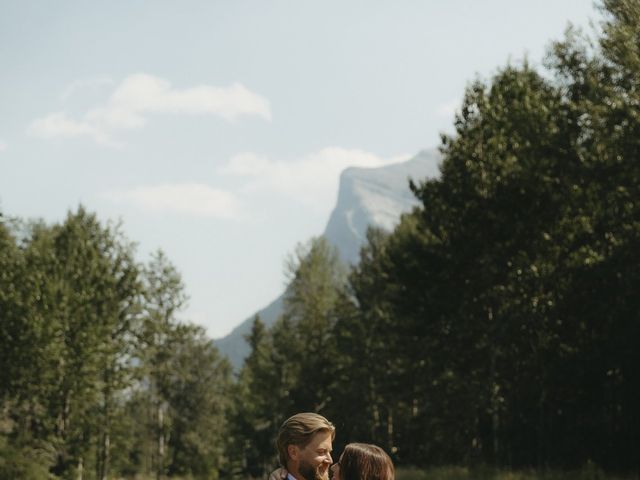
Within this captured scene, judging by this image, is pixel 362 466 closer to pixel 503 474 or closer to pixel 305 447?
pixel 305 447

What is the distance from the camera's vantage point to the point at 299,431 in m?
3.92

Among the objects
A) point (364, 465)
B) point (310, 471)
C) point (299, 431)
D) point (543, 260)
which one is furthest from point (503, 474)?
point (299, 431)

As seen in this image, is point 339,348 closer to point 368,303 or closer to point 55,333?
point 368,303

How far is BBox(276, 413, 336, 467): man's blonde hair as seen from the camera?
12.9 feet

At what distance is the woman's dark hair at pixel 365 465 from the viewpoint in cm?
401

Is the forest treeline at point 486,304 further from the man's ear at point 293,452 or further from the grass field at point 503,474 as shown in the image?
the man's ear at point 293,452

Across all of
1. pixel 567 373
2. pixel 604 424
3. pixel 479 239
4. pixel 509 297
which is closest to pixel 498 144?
pixel 479 239

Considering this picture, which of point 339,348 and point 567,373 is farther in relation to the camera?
point 339,348

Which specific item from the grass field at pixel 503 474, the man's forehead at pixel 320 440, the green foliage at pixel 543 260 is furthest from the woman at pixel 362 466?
the green foliage at pixel 543 260

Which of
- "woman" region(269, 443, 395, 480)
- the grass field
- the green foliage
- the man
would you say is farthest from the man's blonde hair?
the green foliage

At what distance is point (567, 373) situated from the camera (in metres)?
28.1

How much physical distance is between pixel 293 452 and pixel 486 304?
1164 inches

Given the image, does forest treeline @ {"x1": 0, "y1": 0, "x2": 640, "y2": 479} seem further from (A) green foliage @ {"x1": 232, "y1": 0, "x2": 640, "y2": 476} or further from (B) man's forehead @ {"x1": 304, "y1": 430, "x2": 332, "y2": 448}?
(B) man's forehead @ {"x1": 304, "y1": 430, "x2": 332, "y2": 448}

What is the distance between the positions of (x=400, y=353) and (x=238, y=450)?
3096 cm
